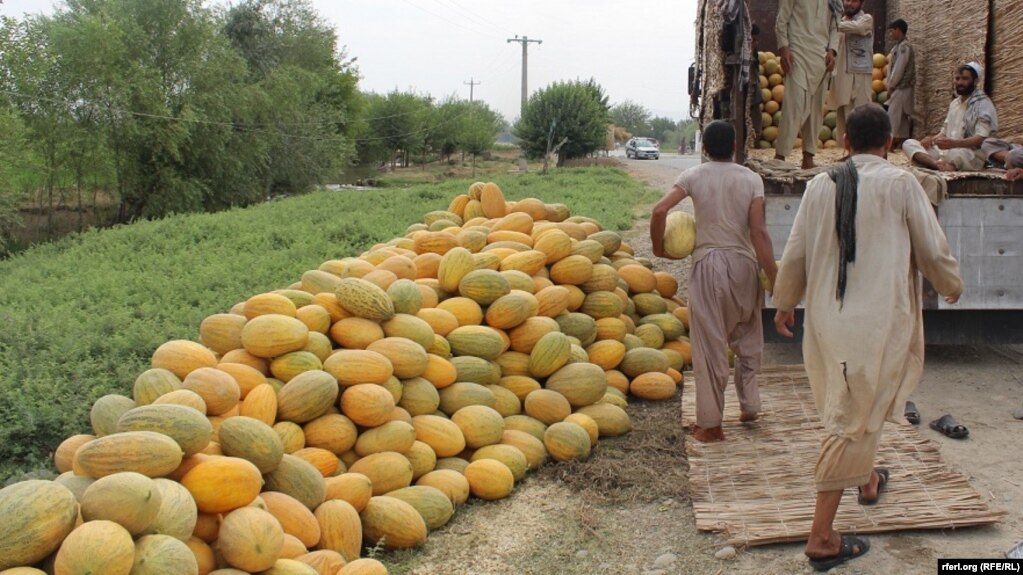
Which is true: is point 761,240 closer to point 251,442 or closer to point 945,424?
point 945,424

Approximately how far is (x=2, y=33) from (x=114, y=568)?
26.2 meters

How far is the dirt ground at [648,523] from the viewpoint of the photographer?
3.82 meters

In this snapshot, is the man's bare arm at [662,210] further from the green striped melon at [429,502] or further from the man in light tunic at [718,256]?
the green striped melon at [429,502]

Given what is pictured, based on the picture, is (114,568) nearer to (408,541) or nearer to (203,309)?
(408,541)

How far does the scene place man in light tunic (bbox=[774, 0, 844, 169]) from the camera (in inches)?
295

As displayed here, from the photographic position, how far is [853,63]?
8.07m

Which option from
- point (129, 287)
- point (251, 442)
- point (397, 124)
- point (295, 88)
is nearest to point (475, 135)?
point (397, 124)

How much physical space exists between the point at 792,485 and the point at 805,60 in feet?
14.8

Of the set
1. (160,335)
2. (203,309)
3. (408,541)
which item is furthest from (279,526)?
(203,309)

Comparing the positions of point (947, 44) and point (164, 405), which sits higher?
point (947, 44)

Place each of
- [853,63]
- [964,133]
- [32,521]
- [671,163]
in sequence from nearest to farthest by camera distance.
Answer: [32,521] → [964,133] → [853,63] → [671,163]

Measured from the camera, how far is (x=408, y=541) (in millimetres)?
4012

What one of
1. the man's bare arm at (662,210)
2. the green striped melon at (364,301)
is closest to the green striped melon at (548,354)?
the man's bare arm at (662,210)

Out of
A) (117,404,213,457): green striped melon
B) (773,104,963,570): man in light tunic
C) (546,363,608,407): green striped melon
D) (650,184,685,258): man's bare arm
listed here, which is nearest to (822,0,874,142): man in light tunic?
(650,184,685,258): man's bare arm
